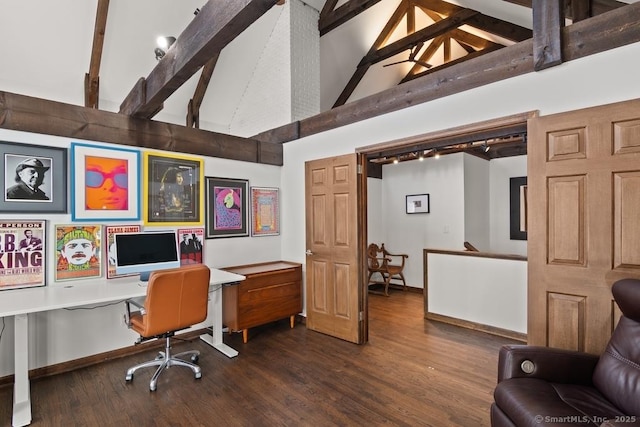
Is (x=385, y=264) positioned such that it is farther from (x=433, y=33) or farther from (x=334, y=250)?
(x=433, y=33)

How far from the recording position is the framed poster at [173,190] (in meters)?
3.35

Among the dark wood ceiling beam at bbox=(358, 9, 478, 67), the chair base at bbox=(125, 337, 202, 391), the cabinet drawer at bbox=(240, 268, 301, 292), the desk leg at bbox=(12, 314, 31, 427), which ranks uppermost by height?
the dark wood ceiling beam at bbox=(358, 9, 478, 67)

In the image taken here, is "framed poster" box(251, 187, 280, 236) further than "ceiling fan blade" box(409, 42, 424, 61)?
No

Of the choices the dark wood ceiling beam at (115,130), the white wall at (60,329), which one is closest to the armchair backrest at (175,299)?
the white wall at (60,329)

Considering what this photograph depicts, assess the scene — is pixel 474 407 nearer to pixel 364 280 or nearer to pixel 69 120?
pixel 364 280

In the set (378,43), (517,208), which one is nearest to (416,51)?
(378,43)

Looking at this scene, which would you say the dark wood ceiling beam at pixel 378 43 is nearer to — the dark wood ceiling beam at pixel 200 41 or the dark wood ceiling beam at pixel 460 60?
the dark wood ceiling beam at pixel 460 60

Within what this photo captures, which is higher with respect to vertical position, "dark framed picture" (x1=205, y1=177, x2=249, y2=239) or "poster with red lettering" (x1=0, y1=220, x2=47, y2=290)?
"dark framed picture" (x1=205, y1=177, x2=249, y2=239)

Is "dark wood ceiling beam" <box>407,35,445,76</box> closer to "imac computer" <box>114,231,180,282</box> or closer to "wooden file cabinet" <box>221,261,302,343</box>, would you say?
"wooden file cabinet" <box>221,261,302,343</box>

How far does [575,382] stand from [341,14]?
496 centimetres

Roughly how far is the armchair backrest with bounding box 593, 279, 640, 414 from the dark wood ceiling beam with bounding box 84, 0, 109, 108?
17.5 feet

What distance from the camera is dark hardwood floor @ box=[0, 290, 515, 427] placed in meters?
2.19

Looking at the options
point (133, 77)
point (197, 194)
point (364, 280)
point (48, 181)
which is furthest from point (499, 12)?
point (48, 181)

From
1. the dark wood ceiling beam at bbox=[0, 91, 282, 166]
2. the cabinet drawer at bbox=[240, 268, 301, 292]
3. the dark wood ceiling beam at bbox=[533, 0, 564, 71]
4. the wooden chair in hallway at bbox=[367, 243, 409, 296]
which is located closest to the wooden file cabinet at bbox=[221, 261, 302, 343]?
the cabinet drawer at bbox=[240, 268, 301, 292]
